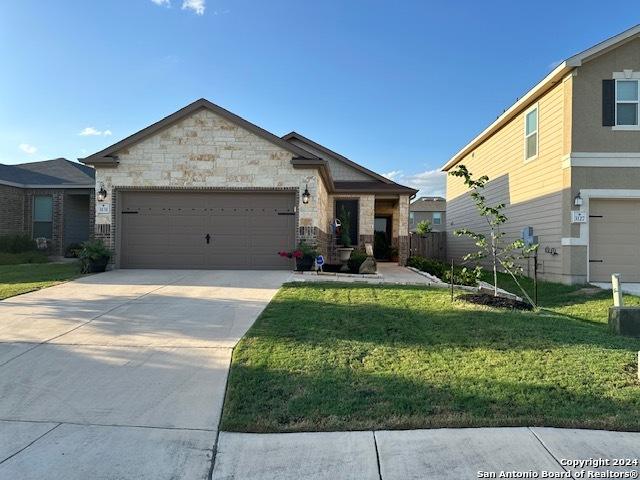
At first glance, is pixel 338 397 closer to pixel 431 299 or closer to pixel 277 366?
pixel 277 366

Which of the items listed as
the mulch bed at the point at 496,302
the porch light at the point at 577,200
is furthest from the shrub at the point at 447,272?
the porch light at the point at 577,200

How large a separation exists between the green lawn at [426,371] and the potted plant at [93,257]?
24.0 ft

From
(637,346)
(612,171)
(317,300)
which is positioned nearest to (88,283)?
(317,300)

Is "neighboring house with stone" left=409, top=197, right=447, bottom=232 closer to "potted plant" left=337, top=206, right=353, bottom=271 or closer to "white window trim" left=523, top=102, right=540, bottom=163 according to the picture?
"potted plant" left=337, top=206, right=353, bottom=271

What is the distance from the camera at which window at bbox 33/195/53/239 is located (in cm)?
2122

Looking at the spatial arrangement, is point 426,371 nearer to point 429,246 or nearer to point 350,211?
point 350,211

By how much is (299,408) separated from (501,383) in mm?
2032

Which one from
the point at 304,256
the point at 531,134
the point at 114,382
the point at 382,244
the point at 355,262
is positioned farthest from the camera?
the point at 382,244

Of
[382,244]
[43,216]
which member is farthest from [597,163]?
[43,216]

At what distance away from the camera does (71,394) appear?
4.46 metres

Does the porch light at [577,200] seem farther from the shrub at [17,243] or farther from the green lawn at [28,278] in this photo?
the shrub at [17,243]

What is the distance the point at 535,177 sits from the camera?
13.7 meters

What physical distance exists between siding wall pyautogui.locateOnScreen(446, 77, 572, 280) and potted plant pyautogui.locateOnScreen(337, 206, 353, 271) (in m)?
5.32

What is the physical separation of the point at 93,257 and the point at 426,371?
1072 cm
